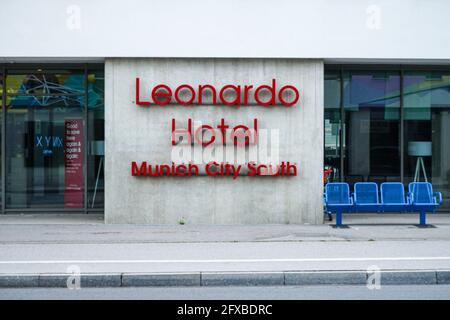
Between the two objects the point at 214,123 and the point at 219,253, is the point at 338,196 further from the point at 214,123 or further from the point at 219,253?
the point at 219,253

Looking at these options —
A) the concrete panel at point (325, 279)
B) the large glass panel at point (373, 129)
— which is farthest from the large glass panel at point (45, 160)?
the concrete panel at point (325, 279)

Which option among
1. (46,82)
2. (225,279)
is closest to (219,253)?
(225,279)

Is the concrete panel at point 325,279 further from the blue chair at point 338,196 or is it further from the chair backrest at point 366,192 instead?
the chair backrest at point 366,192

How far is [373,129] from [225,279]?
28.8 ft

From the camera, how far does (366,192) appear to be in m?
14.6

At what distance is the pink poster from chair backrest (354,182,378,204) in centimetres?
675

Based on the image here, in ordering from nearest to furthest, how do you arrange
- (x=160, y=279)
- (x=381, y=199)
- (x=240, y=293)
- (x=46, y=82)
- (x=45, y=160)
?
(x=240, y=293)
(x=160, y=279)
(x=381, y=199)
(x=46, y=82)
(x=45, y=160)

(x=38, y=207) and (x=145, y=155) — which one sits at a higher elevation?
(x=145, y=155)

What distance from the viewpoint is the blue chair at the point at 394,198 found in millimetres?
14227

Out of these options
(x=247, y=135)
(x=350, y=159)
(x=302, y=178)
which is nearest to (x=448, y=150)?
(x=350, y=159)

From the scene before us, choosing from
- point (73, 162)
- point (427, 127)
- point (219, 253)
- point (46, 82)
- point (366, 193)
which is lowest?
point (219, 253)

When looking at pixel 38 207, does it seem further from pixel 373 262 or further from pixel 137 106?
pixel 373 262

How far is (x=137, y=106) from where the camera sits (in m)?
14.8
